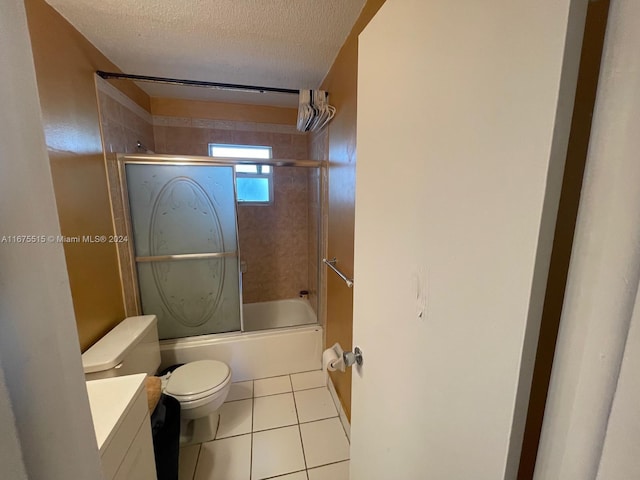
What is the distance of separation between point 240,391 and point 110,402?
130cm

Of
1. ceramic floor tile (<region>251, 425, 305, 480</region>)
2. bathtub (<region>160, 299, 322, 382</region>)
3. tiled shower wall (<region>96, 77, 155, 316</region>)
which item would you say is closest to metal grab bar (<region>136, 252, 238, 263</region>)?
tiled shower wall (<region>96, 77, 155, 316</region>)

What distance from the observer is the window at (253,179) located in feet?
8.71

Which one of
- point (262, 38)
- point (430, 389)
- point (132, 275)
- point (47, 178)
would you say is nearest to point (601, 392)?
point (430, 389)

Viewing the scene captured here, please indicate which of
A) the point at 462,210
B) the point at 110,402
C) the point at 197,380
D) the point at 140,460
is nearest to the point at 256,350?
the point at 197,380

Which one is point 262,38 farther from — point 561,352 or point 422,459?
point 422,459

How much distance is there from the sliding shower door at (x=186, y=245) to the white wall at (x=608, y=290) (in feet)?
6.54

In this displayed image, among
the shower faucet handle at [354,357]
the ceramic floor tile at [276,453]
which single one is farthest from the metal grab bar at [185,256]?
the shower faucet handle at [354,357]

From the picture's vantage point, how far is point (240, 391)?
6.57 feet

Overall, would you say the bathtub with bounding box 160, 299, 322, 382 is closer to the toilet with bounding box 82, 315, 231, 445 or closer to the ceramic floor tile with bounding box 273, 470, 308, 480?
the toilet with bounding box 82, 315, 231, 445

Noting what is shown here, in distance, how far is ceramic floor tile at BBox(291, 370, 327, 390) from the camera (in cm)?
208

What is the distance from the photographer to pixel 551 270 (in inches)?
15.2

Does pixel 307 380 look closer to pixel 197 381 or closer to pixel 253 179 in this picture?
pixel 197 381

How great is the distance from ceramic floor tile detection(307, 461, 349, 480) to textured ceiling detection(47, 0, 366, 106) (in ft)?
7.85

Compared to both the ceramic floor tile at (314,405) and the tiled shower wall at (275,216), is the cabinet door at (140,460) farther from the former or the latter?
the tiled shower wall at (275,216)
